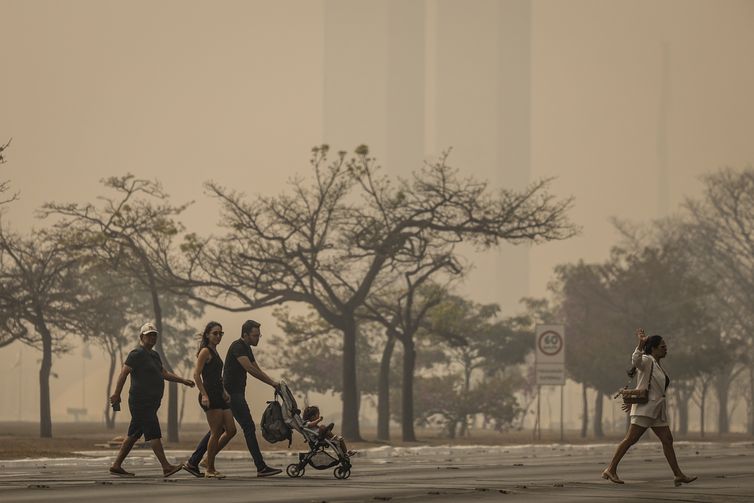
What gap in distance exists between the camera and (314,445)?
21172 mm

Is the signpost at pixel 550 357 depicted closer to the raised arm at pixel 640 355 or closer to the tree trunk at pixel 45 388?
the tree trunk at pixel 45 388

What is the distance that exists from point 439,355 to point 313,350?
651cm

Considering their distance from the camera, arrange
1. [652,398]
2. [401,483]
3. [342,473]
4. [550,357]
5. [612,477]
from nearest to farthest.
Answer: [652,398]
[401,483]
[612,477]
[342,473]
[550,357]

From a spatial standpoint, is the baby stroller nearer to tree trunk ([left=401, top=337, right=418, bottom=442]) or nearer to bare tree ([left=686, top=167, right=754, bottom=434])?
tree trunk ([left=401, top=337, right=418, bottom=442])

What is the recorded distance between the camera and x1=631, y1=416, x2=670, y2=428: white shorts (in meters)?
19.5

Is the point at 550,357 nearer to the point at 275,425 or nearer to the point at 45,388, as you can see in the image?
the point at 45,388

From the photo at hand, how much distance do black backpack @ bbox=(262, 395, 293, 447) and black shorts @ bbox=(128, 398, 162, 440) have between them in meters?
1.40

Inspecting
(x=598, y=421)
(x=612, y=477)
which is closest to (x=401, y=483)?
(x=612, y=477)

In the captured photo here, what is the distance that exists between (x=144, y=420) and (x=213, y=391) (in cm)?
95

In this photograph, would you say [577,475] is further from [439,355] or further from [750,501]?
[439,355]

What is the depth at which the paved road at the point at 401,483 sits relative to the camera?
1675cm

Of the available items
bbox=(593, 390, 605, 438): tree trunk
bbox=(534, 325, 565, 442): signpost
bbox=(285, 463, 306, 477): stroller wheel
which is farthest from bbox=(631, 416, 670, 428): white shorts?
bbox=(593, 390, 605, 438): tree trunk

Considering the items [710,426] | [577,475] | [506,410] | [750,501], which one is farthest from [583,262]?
[710,426]

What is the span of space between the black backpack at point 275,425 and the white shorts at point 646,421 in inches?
173
